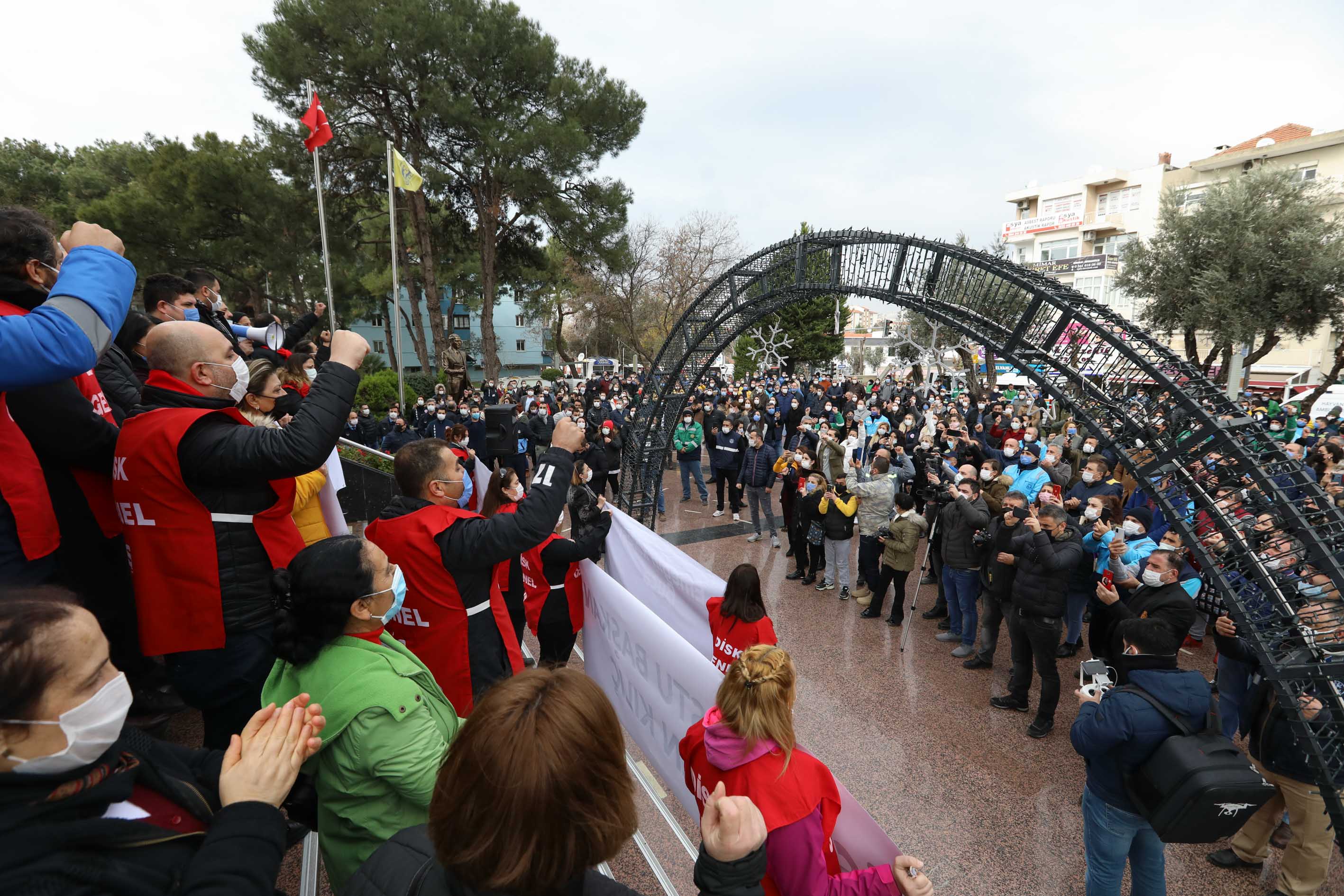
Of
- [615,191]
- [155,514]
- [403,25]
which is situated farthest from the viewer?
[615,191]

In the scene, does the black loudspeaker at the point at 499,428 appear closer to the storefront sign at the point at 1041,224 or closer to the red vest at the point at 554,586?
the red vest at the point at 554,586

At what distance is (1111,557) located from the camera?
512 cm

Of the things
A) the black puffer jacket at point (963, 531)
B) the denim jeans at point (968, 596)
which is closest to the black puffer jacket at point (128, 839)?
the black puffer jacket at point (963, 531)

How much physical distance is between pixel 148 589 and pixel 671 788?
2.45 metres

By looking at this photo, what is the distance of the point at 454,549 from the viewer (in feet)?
8.57

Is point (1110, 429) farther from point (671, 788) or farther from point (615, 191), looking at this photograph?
point (615, 191)

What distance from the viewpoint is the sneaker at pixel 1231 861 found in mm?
3617

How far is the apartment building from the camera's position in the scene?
105 feet

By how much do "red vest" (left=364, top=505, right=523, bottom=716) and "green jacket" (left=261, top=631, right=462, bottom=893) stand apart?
2.63ft

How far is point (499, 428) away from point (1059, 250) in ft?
187

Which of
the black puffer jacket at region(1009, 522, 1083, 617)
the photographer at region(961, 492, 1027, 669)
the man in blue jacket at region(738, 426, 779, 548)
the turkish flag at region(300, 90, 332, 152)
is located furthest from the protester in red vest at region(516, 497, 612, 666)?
the turkish flag at region(300, 90, 332, 152)

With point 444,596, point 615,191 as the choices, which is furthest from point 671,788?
point 615,191

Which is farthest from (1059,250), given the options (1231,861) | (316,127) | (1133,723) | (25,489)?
(25,489)

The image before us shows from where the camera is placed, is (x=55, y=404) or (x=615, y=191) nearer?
(x=55, y=404)
